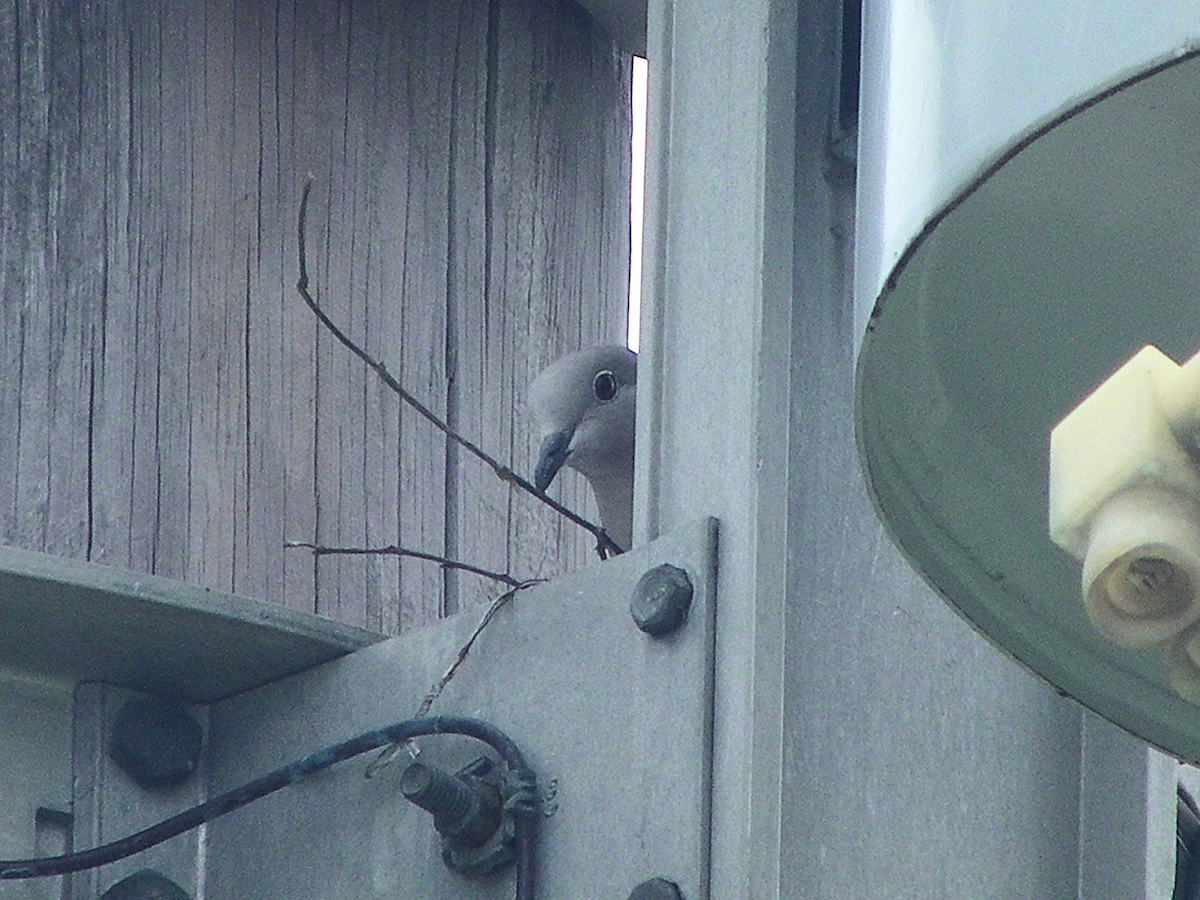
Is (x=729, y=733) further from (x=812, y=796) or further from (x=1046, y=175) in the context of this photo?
(x=1046, y=175)

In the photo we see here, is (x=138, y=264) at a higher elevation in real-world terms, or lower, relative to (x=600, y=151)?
lower

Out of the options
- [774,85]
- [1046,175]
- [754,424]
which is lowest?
[1046,175]

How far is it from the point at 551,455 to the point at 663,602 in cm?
173

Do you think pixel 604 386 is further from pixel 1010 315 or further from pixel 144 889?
pixel 1010 315

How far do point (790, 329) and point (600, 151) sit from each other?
1603mm

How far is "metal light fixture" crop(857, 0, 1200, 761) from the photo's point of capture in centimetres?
149

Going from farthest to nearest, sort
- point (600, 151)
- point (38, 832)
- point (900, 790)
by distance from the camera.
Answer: point (600, 151) < point (38, 832) < point (900, 790)

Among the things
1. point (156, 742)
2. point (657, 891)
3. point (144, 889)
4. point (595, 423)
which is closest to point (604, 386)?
point (595, 423)

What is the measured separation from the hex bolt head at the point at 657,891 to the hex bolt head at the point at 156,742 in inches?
29.0

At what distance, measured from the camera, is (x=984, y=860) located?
8.32 ft

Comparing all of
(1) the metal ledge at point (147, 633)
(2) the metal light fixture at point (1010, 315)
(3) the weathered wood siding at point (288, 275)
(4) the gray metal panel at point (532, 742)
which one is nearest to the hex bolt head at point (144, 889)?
(4) the gray metal panel at point (532, 742)

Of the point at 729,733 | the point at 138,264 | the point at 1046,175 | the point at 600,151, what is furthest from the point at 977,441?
the point at 600,151

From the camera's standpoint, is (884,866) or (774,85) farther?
(774,85)

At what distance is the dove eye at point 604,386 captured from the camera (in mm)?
4133
